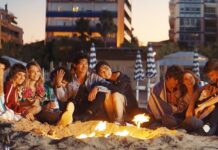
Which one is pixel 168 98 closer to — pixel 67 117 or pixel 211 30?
pixel 67 117

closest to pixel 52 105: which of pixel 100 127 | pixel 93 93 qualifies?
pixel 93 93

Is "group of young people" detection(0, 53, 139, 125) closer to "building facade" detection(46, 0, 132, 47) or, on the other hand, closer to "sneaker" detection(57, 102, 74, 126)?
"sneaker" detection(57, 102, 74, 126)

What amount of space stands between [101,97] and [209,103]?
1742mm

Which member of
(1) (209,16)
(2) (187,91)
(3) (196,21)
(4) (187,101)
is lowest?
(4) (187,101)

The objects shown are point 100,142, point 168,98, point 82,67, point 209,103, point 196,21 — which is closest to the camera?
point 100,142

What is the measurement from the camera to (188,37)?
12375 cm

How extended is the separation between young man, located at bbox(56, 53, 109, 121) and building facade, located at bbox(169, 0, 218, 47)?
113502 mm

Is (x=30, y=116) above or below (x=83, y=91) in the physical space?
below

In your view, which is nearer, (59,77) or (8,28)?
(59,77)

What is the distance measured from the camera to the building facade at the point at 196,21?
123m

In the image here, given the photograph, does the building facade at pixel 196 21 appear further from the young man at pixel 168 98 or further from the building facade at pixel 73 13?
the young man at pixel 168 98

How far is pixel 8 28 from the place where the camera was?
124250mm

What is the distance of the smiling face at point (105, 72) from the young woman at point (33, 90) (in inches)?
38.2

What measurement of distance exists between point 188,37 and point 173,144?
391 ft
